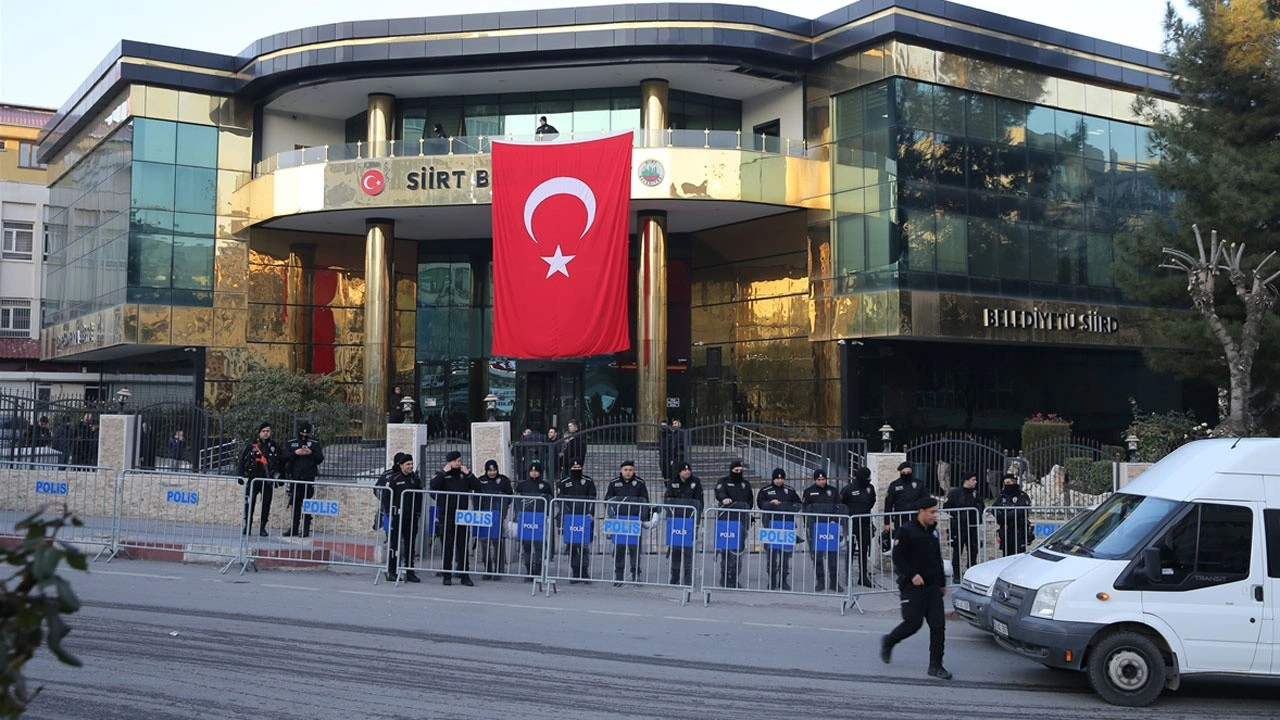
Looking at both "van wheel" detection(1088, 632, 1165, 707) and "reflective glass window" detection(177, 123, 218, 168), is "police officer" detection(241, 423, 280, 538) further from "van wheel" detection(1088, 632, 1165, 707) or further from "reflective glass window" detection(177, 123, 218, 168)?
"reflective glass window" detection(177, 123, 218, 168)

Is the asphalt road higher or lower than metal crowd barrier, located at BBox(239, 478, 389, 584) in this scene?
lower

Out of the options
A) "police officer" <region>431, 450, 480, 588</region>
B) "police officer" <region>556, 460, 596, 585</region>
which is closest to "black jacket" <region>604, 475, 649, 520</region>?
"police officer" <region>556, 460, 596, 585</region>

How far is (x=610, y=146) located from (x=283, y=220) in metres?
11.5

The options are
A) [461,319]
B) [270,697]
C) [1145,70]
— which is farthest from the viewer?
[461,319]

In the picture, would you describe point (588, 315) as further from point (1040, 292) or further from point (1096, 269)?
point (1096, 269)

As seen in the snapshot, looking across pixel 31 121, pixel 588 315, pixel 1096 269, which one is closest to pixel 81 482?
pixel 588 315

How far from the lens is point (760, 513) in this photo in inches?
524

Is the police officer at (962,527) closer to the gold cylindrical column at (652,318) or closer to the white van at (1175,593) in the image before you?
the white van at (1175,593)

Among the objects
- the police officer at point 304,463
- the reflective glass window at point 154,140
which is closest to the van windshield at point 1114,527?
the police officer at point 304,463

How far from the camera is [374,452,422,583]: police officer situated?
45.7ft

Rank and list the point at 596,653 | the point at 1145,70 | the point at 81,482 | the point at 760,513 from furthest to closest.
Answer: the point at 1145,70, the point at 81,482, the point at 760,513, the point at 596,653

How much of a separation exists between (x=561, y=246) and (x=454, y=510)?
631 inches

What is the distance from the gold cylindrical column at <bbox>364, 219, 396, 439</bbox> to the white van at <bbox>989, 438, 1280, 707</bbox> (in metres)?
27.0

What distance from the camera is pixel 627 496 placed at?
14828mm
